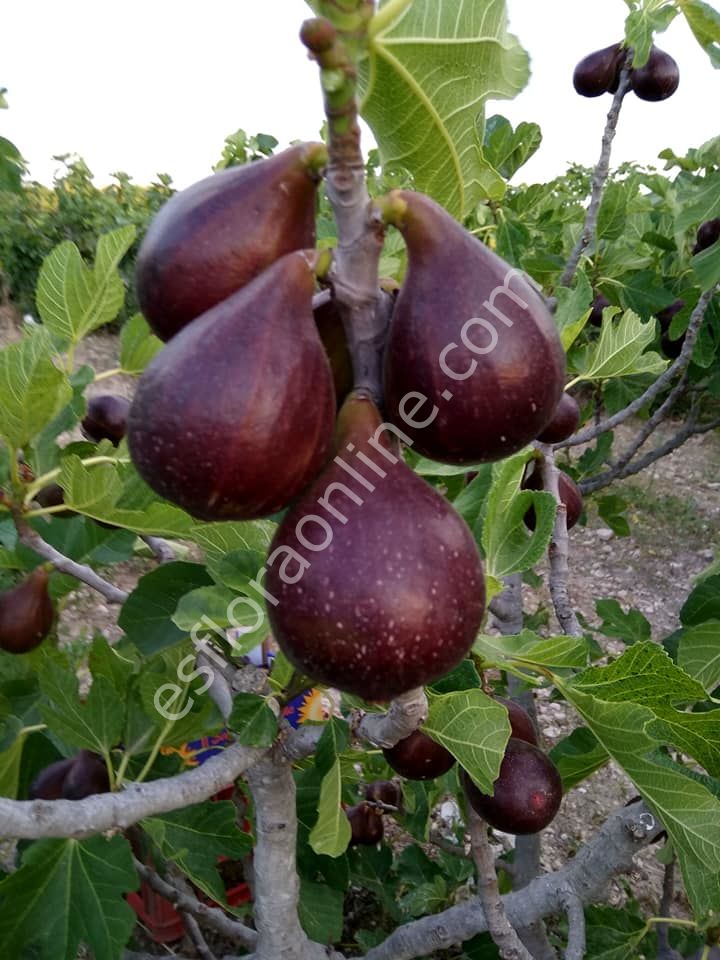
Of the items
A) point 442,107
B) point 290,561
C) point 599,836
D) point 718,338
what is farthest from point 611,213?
point 290,561

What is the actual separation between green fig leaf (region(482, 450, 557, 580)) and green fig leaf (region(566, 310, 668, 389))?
556 mm

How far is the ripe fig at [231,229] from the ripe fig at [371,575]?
143 millimetres

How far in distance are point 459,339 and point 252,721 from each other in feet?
2.06

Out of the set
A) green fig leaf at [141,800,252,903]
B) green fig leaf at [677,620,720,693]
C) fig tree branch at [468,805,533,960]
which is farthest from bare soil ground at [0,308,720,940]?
green fig leaf at [141,800,252,903]

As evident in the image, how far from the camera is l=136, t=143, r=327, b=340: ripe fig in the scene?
624 millimetres

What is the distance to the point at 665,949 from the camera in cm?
184

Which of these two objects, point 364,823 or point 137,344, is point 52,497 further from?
point 364,823

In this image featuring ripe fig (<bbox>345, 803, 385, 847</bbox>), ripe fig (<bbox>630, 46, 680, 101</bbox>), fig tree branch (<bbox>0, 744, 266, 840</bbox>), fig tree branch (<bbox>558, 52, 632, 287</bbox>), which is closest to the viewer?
fig tree branch (<bbox>0, 744, 266, 840</bbox>)

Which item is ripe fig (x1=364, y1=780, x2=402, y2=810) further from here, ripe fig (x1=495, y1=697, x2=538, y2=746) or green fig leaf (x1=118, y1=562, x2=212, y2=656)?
green fig leaf (x1=118, y1=562, x2=212, y2=656)

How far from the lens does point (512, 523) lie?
1.15 meters

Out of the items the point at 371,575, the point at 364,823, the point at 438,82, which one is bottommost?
the point at 364,823

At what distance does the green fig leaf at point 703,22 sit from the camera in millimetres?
1706

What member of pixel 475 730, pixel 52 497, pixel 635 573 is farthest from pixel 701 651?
pixel 635 573

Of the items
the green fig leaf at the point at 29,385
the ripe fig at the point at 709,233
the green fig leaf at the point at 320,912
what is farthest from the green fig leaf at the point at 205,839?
the ripe fig at the point at 709,233
